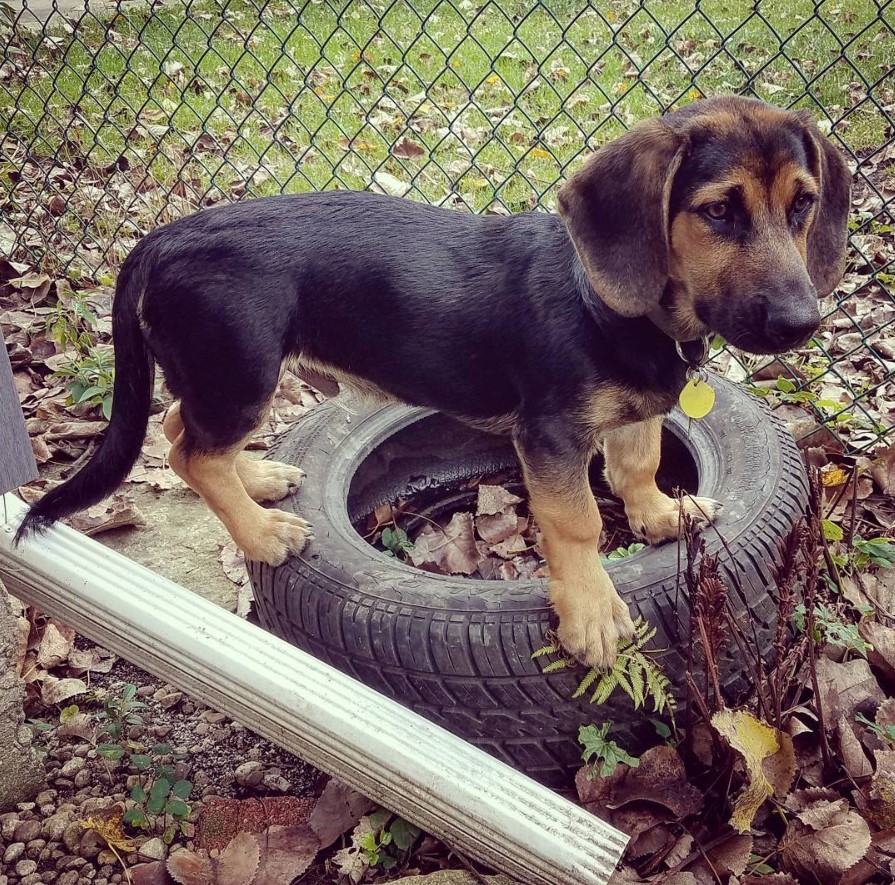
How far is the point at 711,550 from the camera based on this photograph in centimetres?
240

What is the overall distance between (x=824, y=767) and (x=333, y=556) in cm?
142

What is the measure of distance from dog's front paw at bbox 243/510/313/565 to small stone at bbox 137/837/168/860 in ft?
2.53

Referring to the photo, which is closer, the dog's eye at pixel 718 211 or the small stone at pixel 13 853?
the dog's eye at pixel 718 211

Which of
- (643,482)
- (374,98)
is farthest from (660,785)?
(374,98)

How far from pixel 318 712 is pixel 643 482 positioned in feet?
4.09

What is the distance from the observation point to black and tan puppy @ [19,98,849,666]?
203 centimetres

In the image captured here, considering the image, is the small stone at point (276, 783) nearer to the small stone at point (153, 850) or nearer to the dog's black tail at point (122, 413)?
the small stone at point (153, 850)

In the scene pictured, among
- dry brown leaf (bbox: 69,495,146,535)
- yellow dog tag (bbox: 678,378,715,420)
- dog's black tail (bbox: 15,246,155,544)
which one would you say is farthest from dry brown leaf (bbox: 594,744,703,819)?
dry brown leaf (bbox: 69,495,146,535)

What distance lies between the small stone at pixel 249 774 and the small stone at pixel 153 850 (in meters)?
0.26

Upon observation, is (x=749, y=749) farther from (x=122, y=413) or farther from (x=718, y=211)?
(x=122, y=413)

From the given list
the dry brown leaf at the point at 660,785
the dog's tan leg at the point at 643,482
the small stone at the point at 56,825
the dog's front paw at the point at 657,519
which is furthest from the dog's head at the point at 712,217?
the small stone at the point at 56,825

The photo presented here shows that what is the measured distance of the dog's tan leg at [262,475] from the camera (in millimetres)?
2818

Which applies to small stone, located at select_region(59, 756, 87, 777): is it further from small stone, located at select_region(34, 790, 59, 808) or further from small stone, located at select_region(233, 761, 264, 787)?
small stone, located at select_region(233, 761, 264, 787)

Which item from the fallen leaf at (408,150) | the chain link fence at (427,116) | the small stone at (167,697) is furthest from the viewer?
the fallen leaf at (408,150)
